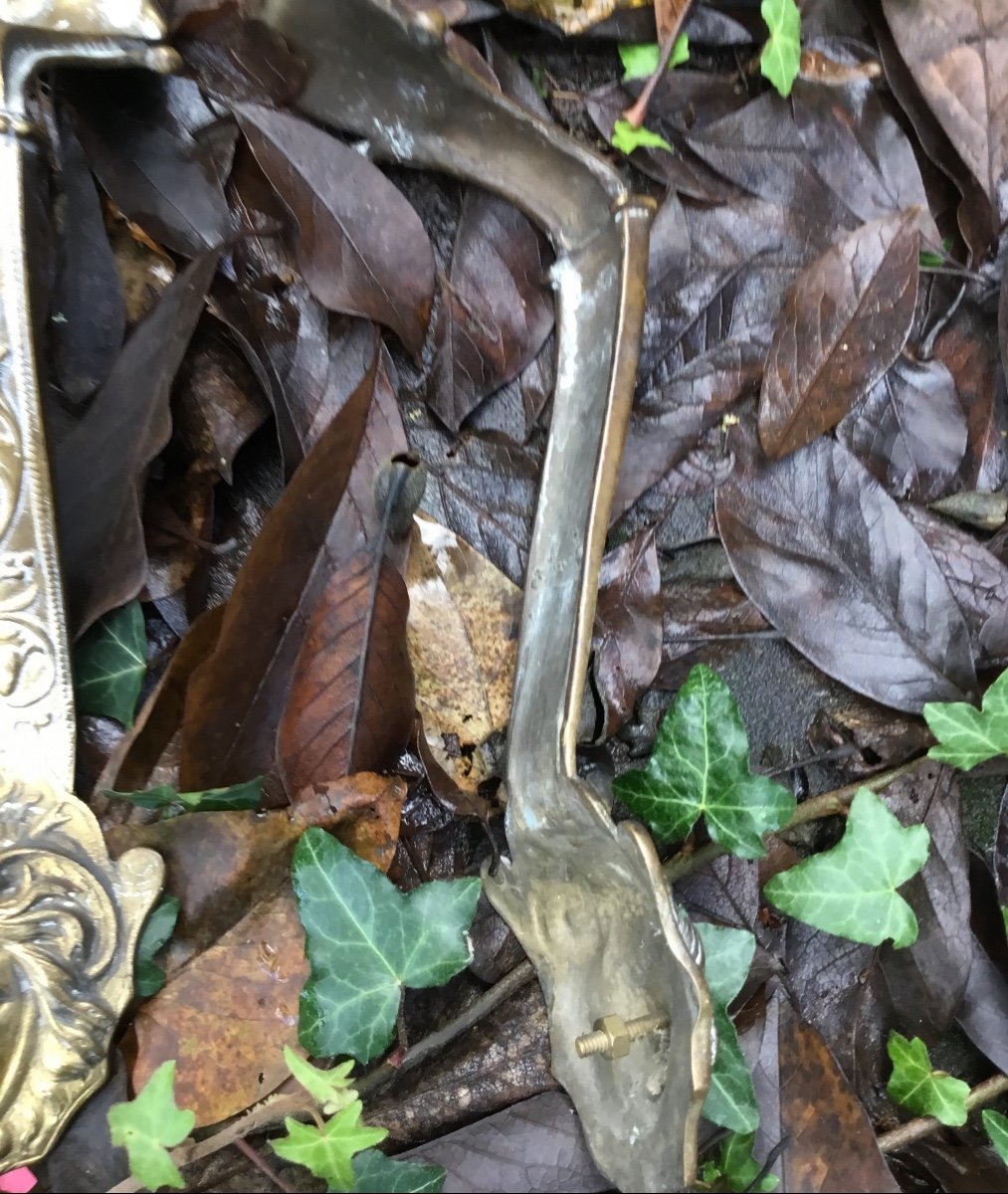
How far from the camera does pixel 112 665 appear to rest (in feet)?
2.44

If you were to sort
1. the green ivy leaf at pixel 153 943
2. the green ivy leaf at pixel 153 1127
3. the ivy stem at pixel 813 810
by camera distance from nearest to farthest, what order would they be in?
1. the green ivy leaf at pixel 153 1127
2. the green ivy leaf at pixel 153 943
3. the ivy stem at pixel 813 810

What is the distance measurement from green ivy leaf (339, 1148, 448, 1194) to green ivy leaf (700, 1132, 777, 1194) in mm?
209

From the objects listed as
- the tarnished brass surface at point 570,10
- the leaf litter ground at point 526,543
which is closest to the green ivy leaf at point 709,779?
Result: the leaf litter ground at point 526,543

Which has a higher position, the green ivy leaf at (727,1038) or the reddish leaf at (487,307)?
the reddish leaf at (487,307)

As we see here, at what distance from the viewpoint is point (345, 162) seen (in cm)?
80

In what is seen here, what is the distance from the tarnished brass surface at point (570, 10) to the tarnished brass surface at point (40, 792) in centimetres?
34

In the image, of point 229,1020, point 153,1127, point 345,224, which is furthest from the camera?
point 345,224

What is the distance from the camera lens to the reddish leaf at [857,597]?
2.65 feet

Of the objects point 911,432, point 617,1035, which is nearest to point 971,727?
point 911,432

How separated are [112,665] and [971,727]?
0.72 m

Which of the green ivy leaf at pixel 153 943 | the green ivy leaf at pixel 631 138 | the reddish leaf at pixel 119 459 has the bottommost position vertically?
the green ivy leaf at pixel 153 943

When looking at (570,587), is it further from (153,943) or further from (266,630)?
(153,943)

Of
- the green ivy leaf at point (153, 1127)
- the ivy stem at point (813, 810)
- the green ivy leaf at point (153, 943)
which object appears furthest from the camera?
the ivy stem at point (813, 810)

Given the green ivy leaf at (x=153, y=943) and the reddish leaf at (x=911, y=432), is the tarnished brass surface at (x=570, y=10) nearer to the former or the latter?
the reddish leaf at (x=911, y=432)
